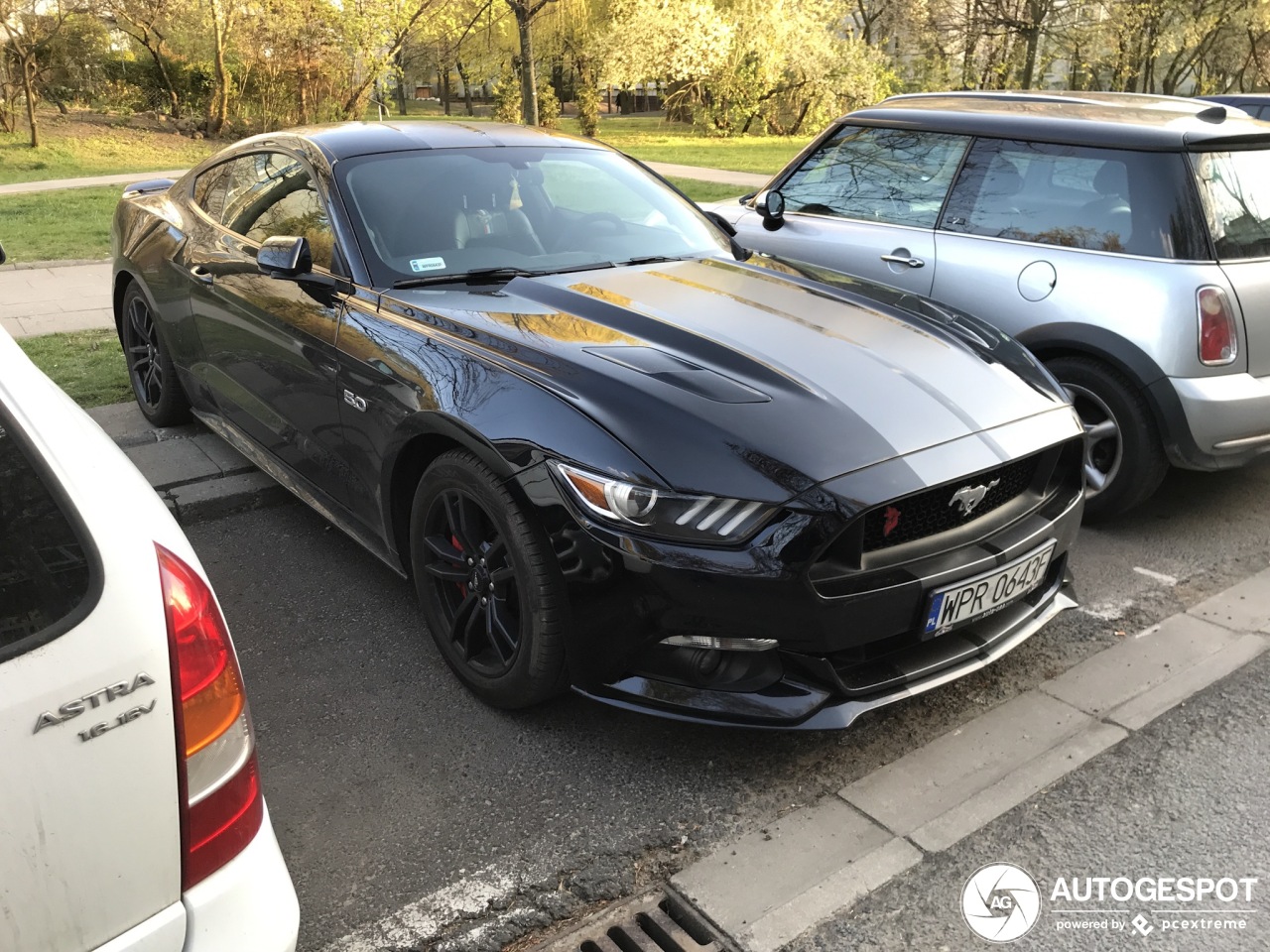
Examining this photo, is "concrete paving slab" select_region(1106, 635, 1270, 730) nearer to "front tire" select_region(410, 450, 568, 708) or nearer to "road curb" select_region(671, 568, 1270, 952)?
"road curb" select_region(671, 568, 1270, 952)

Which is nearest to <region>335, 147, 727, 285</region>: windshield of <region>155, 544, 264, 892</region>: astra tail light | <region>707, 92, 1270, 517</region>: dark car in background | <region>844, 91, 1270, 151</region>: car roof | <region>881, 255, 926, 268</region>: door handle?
<region>881, 255, 926, 268</region>: door handle

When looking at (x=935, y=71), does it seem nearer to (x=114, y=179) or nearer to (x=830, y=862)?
(x=114, y=179)

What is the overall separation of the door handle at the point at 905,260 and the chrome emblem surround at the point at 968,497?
2369mm

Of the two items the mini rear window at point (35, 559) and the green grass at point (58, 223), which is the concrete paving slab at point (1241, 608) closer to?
the mini rear window at point (35, 559)

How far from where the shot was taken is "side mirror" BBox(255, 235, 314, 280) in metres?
3.49

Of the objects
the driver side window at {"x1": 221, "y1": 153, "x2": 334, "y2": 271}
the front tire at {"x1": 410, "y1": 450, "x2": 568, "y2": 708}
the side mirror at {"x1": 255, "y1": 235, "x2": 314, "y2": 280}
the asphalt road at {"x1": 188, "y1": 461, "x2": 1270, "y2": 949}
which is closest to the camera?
the asphalt road at {"x1": 188, "y1": 461, "x2": 1270, "y2": 949}

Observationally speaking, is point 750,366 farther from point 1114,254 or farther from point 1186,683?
point 1114,254

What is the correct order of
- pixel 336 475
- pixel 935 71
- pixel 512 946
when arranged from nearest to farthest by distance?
1. pixel 512 946
2. pixel 336 475
3. pixel 935 71

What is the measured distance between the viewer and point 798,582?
2498 mm

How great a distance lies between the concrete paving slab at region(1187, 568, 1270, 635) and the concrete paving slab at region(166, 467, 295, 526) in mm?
3763

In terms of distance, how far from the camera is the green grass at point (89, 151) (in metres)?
17.5

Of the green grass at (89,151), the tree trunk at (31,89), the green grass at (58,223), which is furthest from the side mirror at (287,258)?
the tree trunk at (31,89)

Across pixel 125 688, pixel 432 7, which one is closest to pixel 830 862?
pixel 125 688

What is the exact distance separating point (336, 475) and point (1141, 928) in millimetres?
2717
